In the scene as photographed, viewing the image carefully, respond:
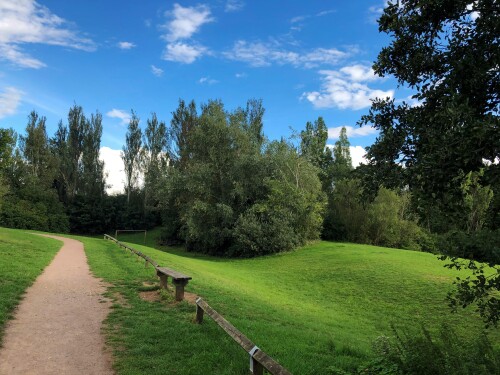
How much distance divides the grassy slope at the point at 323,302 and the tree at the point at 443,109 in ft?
11.1

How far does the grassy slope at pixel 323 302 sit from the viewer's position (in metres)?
7.00

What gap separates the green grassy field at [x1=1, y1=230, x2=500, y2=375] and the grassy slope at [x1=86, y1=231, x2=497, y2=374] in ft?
0.11

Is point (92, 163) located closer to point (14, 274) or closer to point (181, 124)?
point (181, 124)

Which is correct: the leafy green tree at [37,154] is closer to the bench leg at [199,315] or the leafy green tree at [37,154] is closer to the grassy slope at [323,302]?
the grassy slope at [323,302]

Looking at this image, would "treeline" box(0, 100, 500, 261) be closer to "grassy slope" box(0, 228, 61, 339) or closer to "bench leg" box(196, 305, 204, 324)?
"bench leg" box(196, 305, 204, 324)

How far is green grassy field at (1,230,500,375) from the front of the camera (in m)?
6.13

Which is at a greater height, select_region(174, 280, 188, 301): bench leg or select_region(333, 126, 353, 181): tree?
select_region(333, 126, 353, 181): tree

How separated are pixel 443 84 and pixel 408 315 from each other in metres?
12.1

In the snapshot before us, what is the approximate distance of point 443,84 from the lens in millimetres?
4340

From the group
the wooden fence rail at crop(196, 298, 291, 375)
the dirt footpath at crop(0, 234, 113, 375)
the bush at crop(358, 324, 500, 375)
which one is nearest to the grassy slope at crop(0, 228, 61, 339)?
the dirt footpath at crop(0, 234, 113, 375)

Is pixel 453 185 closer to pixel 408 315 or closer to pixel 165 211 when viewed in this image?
pixel 408 315

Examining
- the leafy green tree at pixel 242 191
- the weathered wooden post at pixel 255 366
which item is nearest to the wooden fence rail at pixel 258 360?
the weathered wooden post at pixel 255 366

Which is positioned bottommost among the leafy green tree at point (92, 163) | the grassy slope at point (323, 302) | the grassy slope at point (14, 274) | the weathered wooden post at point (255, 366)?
the grassy slope at point (323, 302)

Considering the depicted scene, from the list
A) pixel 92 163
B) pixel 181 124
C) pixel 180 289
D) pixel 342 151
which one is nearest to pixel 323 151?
pixel 342 151
